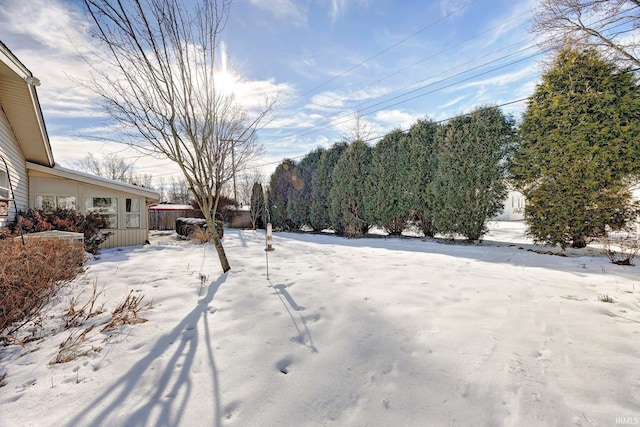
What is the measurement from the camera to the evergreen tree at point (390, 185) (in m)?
10.2

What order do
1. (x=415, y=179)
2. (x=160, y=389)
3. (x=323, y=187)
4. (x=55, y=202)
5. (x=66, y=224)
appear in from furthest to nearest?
(x=323, y=187)
(x=415, y=179)
(x=55, y=202)
(x=66, y=224)
(x=160, y=389)

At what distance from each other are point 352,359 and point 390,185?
30.2 ft

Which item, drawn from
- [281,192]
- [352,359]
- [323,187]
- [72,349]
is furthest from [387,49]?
[72,349]

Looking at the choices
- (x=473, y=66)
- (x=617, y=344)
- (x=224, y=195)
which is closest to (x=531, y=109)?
(x=473, y=66)

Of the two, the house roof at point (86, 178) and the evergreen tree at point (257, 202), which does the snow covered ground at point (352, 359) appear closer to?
the house roof at point (86, 178)

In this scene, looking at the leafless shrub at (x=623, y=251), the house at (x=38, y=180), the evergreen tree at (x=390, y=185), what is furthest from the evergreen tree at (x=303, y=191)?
the leafless shrub at (x=623, y=251)

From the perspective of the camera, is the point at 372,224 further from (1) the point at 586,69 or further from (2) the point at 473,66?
(1) the point at 586,69

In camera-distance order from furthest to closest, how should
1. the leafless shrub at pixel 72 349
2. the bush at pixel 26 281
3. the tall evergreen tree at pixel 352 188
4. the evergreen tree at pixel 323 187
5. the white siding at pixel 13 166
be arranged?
the evergreen tree at pixel 323 187, the tall evergreen tree at pixel 352 188, the white siding at pixel 13 166, the bush at pixel 26 281, the leafless shrub at pixel 72 349

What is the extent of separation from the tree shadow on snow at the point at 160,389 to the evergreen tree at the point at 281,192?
13630mm

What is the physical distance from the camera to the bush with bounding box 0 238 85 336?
2545 millimetres

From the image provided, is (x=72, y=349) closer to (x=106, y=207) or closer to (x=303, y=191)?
(x=106, y=207)

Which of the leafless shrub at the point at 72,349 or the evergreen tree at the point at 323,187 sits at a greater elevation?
the evergreen tree at the point at 323,187

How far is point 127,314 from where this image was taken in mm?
2875

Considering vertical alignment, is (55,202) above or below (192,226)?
above
